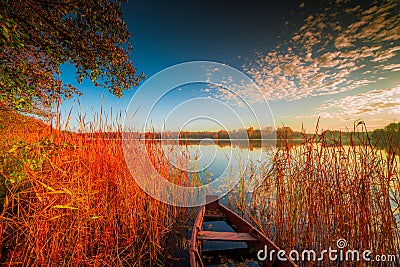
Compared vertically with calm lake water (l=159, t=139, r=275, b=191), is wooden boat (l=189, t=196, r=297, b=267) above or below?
below

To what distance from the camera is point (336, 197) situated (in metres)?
3.07

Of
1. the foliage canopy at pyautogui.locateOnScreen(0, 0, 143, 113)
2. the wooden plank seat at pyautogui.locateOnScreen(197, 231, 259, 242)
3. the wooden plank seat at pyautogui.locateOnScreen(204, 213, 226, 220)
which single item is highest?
the foliage canopy at pyautogui.locateOnScreen(0, 0, 143, 113)

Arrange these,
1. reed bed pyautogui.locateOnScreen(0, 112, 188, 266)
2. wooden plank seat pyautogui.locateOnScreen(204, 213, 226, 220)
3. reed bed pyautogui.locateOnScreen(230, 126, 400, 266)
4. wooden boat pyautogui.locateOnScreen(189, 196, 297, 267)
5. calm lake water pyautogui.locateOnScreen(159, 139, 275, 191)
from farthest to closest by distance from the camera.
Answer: calm lake water pyautogui.locateOnScreen(159, 139, 275, 191) < wooden plank seat pyautogui.locateOnScreen(204, 213, 226, 220) < reed bed pyautogui.locateOnScreen(230, 126, 400, 266) < wooden boat pyautogui.locateOnScreen(189, 196, 297, 267) < reed bed pyautogui.locateOnScreen(0, 112, 188, 266)

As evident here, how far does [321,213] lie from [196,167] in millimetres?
3414

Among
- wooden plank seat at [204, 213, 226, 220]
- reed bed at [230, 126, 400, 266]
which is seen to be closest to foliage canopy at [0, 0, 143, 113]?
wooden plank seat at [204, 213, 226, 220]

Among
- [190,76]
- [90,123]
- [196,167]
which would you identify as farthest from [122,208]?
[190,76]

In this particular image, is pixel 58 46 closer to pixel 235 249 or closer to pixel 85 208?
pixel 85 208

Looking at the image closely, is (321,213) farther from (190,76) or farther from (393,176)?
(190,76)

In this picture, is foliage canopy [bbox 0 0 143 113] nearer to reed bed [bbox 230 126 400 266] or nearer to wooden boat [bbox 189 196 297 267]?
wooden boat [bbox 189 196 297 267]

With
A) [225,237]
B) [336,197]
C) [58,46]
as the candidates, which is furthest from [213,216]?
[58,46]

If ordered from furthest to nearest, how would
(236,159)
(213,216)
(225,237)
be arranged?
(236,159) → (213,216) → (225,237)

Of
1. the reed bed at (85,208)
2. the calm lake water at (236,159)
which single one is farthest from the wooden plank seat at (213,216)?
the calm lake water at (236,159)

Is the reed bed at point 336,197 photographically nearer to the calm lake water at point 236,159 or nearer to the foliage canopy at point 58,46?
the calm lake water at point 236,159

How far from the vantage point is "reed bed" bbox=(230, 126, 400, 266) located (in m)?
2.65
